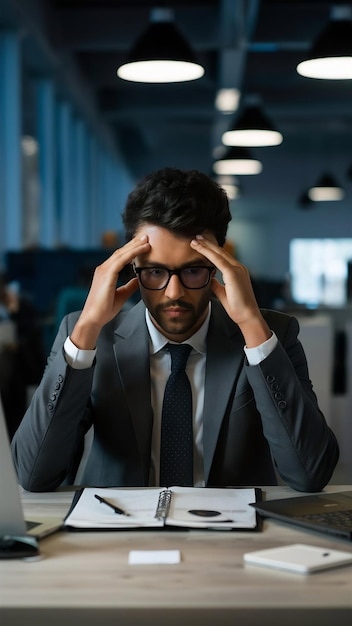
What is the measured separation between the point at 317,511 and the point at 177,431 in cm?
52

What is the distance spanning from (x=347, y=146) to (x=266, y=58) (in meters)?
9.57

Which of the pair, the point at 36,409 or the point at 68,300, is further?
the point at 68,300

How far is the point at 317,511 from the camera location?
5.42 ft

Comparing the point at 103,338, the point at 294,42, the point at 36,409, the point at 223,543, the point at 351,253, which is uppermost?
the point at 294,42

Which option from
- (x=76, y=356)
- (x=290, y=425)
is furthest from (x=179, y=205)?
(x=290, y=425)

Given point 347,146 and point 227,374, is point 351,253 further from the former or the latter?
point 227,374

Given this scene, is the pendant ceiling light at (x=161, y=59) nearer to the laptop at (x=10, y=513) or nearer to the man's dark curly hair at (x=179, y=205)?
the man's dark curly hair at (x=179, y=205)

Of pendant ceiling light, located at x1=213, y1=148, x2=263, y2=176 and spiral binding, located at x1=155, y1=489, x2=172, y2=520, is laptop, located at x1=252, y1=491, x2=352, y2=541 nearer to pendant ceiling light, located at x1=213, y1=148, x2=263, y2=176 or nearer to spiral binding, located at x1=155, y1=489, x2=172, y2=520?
spiral binding, located at x1=155, y1=489, x2=172, y2=520

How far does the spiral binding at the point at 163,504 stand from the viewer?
161cm

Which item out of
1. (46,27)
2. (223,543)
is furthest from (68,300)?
(46,27)

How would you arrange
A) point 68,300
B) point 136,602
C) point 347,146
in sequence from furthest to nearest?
point 347,146, point 68,300, point 136,602

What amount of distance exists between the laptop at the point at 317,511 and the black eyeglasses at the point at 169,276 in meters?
0.55

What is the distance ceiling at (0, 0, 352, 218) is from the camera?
9.48 metres

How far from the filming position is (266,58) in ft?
37.8
